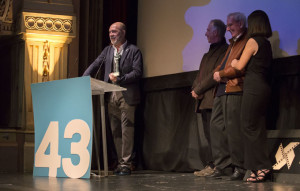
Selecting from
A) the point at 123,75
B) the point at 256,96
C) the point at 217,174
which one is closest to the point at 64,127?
the point at 123,75

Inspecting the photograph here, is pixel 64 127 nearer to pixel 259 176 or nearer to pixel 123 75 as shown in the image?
pixel 123 75

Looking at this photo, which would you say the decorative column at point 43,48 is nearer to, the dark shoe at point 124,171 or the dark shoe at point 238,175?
the dark shoe at point 124,171

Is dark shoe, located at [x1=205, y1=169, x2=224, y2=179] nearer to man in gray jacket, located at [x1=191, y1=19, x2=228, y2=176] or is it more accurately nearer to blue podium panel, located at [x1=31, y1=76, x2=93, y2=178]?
man in gray jacket, located at [x1=191, y1=19, x2=228, y2=176]

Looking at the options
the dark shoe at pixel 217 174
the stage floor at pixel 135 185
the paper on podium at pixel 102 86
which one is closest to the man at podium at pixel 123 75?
the paper on podium at pixel 102 86

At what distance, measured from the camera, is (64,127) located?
4.82 meters

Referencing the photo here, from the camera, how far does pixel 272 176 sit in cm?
469

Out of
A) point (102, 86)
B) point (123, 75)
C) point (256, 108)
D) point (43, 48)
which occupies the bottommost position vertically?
point (256, 108)

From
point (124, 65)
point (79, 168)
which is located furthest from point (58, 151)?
point (124, 65)

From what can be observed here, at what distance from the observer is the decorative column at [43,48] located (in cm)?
618

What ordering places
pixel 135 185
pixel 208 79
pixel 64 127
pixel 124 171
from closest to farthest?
pixel 135 185, pixel 64 127, pixel 208 79, pixel 124 171

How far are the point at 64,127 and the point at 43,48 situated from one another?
1.72 metres

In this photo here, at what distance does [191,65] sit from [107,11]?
1.42m

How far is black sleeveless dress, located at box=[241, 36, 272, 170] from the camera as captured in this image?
4457 mm

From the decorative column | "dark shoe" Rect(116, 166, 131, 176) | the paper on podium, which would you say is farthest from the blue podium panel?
the decorative column
